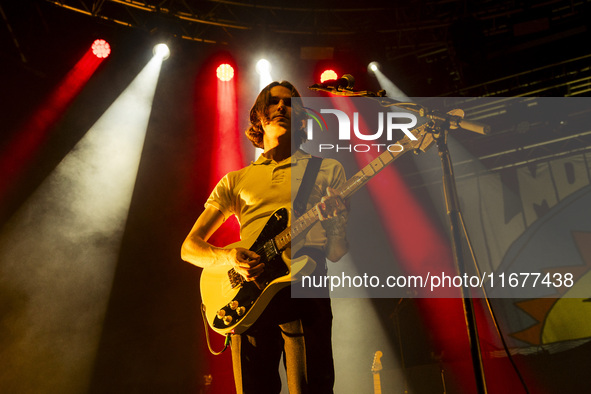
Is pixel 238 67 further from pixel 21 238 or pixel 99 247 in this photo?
pixel 21 238

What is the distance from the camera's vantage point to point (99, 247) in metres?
4.95

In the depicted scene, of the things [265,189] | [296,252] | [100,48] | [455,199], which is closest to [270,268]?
[296,252]

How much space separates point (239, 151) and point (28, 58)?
8.16 ft

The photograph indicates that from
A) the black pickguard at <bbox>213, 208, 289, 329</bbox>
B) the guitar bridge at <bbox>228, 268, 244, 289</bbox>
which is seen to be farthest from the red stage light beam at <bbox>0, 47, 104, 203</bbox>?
the black pickguard at <bbox>213, 208, 289, 329</bbox>

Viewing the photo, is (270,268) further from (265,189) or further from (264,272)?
(265,189)

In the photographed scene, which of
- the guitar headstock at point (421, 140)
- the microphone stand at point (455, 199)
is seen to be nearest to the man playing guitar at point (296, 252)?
the guitar headstock at point (421, 140)

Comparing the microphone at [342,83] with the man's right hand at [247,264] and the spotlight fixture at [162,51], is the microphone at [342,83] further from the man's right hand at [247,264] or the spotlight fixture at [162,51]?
the spotlight fixture at [162,51]

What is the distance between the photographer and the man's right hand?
6.93ft

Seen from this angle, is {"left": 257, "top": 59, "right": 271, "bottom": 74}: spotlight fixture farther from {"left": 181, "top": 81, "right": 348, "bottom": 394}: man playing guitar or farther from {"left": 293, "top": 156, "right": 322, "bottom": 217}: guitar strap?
{"left": 293, "top": 156, "right": 322, "bottom": 217}: guitar strap

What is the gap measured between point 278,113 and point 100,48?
3698 millimetres

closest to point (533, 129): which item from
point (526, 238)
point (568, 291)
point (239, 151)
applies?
point (526, 238)

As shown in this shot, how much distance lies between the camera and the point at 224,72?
5.57m

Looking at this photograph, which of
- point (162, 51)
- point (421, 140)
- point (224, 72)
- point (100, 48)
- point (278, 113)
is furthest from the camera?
point (224, 72)

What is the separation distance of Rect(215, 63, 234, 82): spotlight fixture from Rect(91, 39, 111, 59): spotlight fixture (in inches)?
50.4
